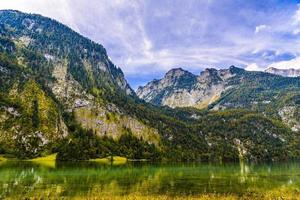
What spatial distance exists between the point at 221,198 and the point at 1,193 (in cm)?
4431

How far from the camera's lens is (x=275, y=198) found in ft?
232

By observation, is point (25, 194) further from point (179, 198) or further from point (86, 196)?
point (179, 198)

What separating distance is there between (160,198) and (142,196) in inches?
194

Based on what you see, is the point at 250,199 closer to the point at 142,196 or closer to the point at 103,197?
the point at 142,196

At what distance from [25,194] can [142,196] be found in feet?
78.8

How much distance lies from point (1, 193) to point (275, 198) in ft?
180

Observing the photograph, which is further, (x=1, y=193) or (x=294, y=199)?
(x=1, y=193)

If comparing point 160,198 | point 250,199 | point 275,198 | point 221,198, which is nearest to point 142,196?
point 160,198

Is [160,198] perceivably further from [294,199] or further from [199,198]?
[294,199]

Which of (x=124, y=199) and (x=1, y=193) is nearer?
(x=124, y=199)

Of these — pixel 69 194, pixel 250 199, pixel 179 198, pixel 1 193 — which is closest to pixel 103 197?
pixel 69 194

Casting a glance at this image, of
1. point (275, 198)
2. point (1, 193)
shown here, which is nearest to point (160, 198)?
point (275, 198)

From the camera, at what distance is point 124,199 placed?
222ft

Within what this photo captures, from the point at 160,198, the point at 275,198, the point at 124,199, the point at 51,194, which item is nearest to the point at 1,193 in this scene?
the point at 51,194
